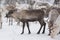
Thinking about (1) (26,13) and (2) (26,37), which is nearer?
(2) (26,37)

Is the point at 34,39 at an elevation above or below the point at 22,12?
below

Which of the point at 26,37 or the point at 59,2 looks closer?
the point at 26,37

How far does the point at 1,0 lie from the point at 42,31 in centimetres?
2523

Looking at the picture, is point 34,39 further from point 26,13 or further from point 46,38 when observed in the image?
point 26,13

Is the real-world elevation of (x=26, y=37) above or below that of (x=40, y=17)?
below

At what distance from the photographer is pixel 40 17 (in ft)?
30.5

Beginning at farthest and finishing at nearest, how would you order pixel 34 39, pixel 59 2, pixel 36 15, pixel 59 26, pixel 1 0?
pixel 1 0
pixel 59 2
pixel 36 15
pixel 34 39
pixel 59 26

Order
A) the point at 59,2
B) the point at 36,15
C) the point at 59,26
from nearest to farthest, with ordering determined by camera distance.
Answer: the point at 59,26 → the point at 36,15 → the point at 59,2

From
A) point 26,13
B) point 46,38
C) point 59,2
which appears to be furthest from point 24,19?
point 59,2

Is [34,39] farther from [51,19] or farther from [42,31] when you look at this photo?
[42,31]

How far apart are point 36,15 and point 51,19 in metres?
1.06

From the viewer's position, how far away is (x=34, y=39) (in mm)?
8094

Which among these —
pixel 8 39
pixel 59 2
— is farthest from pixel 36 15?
pixel 59 2

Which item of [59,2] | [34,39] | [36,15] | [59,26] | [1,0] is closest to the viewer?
[59,26]
